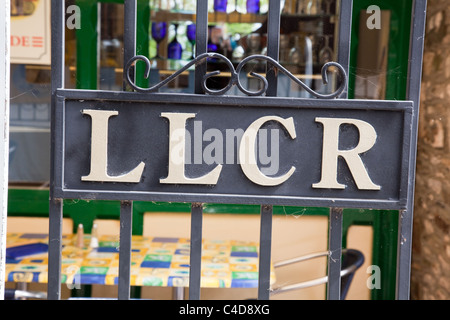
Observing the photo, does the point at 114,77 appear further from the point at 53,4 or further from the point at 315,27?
the point at 53,4

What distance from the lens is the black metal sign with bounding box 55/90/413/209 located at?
1074 mm

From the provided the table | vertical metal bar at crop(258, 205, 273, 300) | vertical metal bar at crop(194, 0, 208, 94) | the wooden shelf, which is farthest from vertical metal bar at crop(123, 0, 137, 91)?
the wooden shelf

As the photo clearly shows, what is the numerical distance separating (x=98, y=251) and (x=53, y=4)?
2.18 m

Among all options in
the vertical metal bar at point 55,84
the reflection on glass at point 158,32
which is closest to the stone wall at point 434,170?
the reflection on glass at point 158,32

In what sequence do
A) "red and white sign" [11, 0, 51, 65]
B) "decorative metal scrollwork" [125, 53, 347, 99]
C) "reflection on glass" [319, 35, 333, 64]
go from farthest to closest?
"red and white sign" [11, 0, 51, 65], "reflection on glass" [319, 35, 333, 64], "decorative metal scrollwork" [125, 53, 347, 99]

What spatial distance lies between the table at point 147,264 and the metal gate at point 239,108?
1536 millimetres

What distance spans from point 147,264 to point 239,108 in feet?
6.48

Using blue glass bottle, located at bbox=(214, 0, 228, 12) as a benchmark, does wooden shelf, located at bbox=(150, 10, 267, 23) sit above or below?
below

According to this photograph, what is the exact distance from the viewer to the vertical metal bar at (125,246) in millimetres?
1106

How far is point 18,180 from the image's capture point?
12.8ft

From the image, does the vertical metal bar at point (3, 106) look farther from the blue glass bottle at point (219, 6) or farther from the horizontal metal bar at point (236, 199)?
the blue glass bottle at point (219, 6)

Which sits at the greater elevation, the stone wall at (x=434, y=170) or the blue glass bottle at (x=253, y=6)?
the blue glass bottle at (x=253, y=6)

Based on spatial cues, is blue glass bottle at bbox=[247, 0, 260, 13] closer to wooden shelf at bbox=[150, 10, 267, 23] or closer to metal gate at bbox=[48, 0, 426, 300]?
wooden shelf at bbox=[150, 10, 267, 23]

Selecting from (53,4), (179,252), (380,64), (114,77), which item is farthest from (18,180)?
(53,4)
